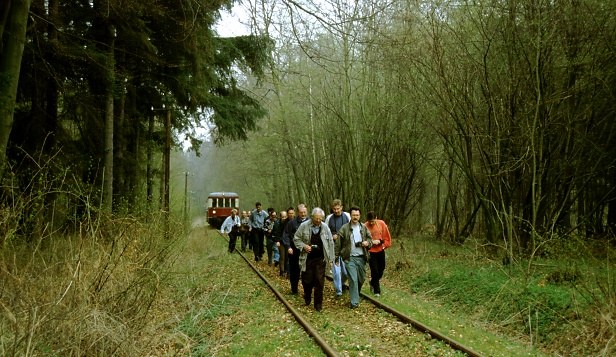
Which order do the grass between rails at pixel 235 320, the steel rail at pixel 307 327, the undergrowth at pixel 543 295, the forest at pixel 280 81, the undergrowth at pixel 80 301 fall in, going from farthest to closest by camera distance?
the forest at pixel 280 81
the undergrowth at pixel 543 295
the grass between rails at pixel 235 320
the steel rail at pixel 307 327
the undergrowth at pixel 80 301

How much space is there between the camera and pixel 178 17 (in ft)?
29.9

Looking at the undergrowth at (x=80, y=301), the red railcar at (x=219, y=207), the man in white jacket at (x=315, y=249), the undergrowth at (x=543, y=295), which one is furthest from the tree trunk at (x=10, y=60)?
the red railcar at (x=219, y=207)

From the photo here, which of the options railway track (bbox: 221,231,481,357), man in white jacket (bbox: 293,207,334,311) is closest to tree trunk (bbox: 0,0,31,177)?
man in white jacket (bbox: 293,207,334,311)

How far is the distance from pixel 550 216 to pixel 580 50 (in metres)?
4.08

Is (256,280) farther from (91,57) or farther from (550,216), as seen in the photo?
(550,216)

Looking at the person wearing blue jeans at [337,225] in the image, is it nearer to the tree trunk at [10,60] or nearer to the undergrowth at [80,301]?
the undergrowth at [80,301]

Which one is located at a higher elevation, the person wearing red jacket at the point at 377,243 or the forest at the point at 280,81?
the forest at the point at 280,81

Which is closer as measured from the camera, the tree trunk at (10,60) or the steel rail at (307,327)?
the steel rail at (307,327)

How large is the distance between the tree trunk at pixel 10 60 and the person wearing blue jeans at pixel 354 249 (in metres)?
5.39

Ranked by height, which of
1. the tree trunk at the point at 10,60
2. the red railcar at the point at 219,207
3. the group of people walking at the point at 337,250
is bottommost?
the red railcar at the point at 219,207

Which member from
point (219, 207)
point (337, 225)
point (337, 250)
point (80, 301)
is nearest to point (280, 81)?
point (337, 225)

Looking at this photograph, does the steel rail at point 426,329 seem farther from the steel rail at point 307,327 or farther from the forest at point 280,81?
the forest at point 280,81

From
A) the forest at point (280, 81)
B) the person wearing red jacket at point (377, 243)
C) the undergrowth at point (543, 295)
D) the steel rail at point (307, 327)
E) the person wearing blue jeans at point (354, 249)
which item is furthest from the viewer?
the person wearing red jacket at point (377, 243)

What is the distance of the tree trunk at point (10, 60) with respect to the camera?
6297 mm
